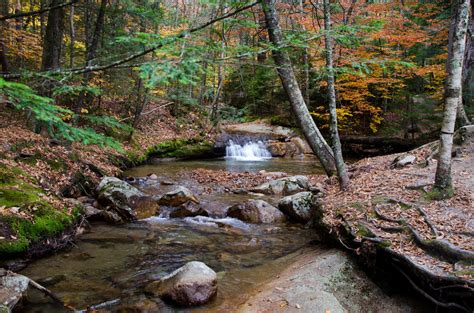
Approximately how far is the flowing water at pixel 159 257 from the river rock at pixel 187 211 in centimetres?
21

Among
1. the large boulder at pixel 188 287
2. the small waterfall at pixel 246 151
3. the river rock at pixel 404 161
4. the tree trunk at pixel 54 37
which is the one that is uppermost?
the tree trunk at pixel 54 37

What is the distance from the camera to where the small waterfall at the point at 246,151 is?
20859 millimetres

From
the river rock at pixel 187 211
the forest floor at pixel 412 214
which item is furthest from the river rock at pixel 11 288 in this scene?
the forest floor at pixel 412 214

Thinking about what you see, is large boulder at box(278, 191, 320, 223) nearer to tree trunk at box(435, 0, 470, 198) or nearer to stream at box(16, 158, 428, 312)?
stream at box(16, 158, 428, 312)

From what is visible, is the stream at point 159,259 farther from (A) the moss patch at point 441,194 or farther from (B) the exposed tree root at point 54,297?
(A) the moss patch at point 441,194

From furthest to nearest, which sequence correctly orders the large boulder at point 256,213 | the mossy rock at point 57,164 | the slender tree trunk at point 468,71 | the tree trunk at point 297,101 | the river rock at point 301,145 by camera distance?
the river rock at point 301,145 → the slender tree trunk at point 468,71 → the mossy rock at point 57,164 → the large boulder at point 256,213 → the tree trunk at point 297,101

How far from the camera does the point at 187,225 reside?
8.56 m

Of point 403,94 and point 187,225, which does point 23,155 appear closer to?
point 187,225

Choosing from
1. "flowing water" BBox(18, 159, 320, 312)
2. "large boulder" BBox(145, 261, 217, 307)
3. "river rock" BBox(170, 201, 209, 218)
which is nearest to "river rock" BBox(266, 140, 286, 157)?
"flowing water" BBox(18, 159, 320, 312)

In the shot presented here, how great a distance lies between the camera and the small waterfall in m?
20.9

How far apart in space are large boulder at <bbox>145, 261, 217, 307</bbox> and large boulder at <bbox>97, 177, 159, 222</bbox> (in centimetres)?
371

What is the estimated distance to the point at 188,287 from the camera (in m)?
4.91

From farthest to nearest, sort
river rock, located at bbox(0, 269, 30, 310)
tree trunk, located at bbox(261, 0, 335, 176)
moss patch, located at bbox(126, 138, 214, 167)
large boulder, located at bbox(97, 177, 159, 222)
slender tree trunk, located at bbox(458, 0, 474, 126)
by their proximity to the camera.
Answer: moss patch, located at bbox(126, 138, 214, 167) < slender tree trunk, located at bbox(458, 0, 474, 126) < large boulder, located at bbox(97, 177, 159, 222) < tree trunk, located at bbox(261, 0, 335, 176) < river rock, located at bbox(0, 269, 30, 310)

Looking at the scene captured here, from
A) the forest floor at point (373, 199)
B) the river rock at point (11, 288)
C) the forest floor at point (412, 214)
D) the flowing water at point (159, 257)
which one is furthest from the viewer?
the flowing water at point (159, 257)
